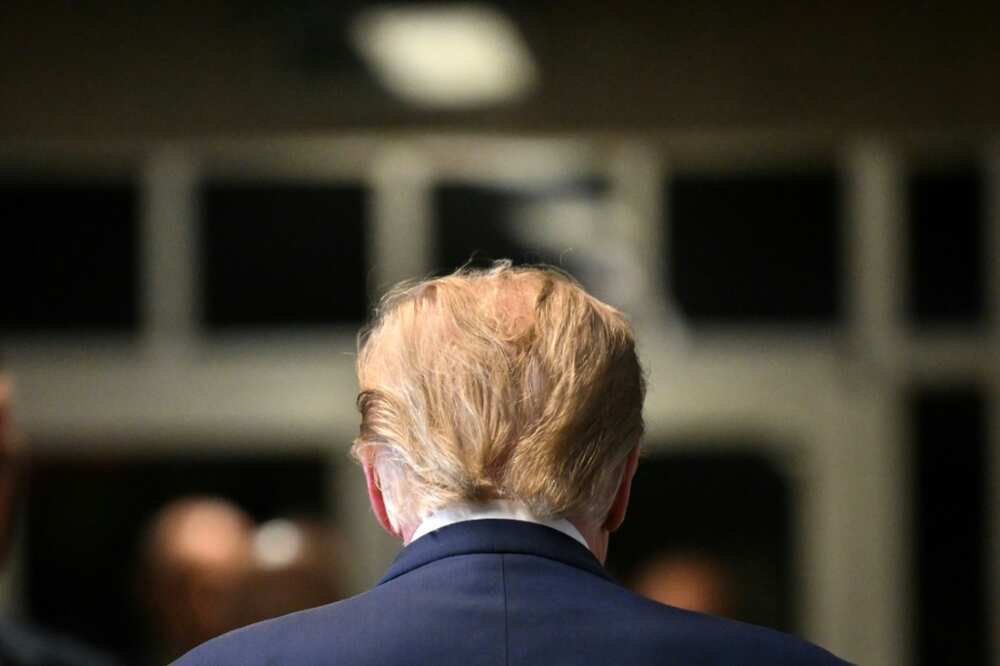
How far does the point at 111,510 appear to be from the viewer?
5.84m

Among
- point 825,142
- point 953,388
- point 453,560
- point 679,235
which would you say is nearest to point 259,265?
point 679,235

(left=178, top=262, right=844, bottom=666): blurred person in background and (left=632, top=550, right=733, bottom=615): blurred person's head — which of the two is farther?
(left=632, top=550, right=733, bottom=615): blurred person's head

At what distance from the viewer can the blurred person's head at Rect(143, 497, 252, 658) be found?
4.56 metres

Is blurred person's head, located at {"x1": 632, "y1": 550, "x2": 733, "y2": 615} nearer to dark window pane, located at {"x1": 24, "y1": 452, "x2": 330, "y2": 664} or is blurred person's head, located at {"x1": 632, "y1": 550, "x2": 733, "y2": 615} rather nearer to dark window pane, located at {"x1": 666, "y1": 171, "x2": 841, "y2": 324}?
dark window pane, located at {"x1": 666, "y1": 171, "x2": 841, "y2": 324}

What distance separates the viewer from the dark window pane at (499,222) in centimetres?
589

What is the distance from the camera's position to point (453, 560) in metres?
1.77

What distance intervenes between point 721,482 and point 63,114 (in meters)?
2.55

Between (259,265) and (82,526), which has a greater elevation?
(259,265)

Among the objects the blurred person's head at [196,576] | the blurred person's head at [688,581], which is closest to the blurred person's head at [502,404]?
the blurred person's head at [196,576]

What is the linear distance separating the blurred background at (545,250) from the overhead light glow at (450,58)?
0.04ft

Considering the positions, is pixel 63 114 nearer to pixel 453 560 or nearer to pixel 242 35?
pixel 242 35

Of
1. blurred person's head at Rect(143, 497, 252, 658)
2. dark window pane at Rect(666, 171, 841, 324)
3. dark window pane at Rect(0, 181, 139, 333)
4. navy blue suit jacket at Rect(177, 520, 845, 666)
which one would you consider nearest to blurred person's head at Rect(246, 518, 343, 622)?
blurred person's head at Rect(143, 497, 252, 658)

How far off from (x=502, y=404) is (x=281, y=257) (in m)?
4.19

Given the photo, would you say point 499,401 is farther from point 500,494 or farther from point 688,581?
point 688,581
